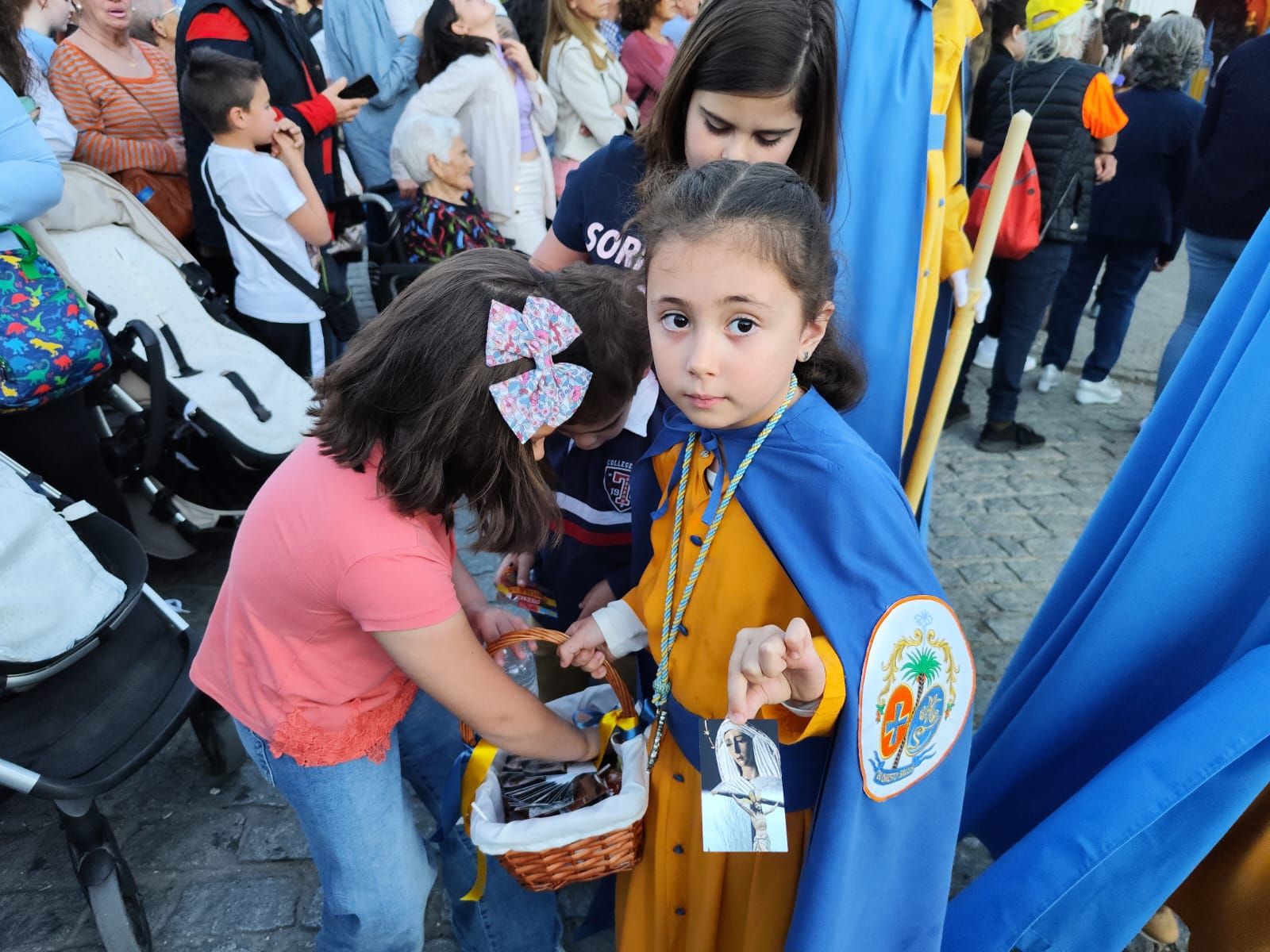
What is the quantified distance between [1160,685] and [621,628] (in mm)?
1070

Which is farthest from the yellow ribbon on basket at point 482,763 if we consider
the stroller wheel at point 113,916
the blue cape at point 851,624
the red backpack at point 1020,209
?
the red backpack at point 1020,209

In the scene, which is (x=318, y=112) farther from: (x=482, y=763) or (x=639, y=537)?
(x=482, y=763)

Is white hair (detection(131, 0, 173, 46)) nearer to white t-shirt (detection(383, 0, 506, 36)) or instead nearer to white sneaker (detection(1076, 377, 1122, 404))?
white t-shirt (detection(383, 0, 506, 36))

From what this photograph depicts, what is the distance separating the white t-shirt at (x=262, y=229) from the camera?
138 inches

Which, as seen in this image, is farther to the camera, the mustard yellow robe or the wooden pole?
the wooden pole

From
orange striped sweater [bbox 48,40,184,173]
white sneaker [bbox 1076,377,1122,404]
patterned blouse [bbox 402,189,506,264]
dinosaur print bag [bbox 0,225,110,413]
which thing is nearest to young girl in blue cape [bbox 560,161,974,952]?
dinosaur print bag [bbox 0,225,110,413]

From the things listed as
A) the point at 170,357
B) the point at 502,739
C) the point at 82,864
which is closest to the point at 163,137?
the point at 170,357

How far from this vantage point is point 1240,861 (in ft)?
5.31

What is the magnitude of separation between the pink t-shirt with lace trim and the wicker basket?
0.62 ft

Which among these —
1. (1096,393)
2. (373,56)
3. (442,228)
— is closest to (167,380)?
(442,228)

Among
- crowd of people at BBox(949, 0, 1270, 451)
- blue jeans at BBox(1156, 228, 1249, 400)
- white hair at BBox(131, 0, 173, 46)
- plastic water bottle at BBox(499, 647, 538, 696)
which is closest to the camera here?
plastic water bottle at BBox(499, 647, 538, 696)

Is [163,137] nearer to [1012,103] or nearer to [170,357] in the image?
[170,357]

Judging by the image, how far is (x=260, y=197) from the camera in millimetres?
3557

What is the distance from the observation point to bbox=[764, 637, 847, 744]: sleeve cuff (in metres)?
1.27
